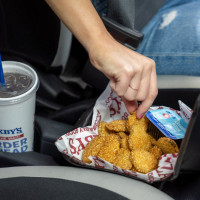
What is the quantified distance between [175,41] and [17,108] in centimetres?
54

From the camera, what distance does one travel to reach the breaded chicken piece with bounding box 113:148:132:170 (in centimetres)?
81

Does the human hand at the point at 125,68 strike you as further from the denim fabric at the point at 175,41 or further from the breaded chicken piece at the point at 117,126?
the denim fabric at the point at 175,41

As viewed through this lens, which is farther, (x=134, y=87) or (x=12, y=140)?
(x=12, y=140)

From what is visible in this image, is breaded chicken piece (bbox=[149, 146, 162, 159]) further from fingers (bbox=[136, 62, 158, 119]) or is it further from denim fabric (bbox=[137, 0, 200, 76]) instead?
denim fabric (bbox=[137, 0, 200, 76])

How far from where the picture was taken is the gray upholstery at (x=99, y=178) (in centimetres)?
74

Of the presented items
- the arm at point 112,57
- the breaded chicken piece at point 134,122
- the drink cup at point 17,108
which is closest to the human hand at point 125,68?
the arm at point 112,57

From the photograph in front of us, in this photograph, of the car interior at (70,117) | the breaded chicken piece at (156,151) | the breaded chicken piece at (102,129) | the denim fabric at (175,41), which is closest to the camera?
the car interior at (70,117)

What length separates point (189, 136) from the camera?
66 cm

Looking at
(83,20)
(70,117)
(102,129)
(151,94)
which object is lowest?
(70,117)

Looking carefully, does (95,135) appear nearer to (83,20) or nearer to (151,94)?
(151,94)

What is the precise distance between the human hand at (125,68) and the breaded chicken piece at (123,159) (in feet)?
0.47

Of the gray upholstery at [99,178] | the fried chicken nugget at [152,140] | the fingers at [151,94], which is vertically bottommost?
the gray upholstery at [99,178]

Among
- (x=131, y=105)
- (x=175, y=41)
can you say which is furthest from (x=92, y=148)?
(x=175, y=41)

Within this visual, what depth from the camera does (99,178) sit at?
77cm
